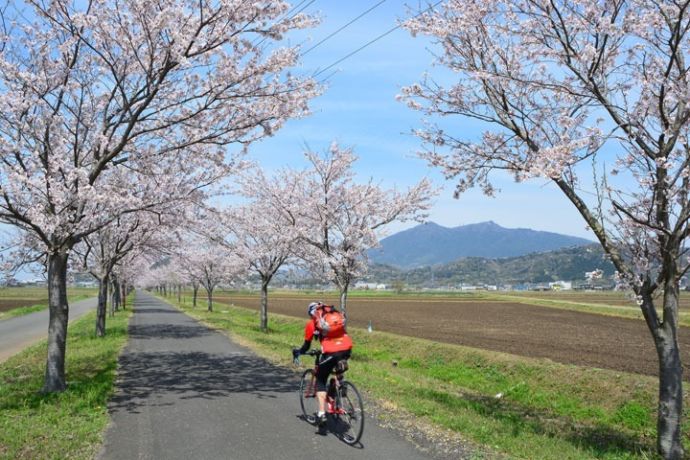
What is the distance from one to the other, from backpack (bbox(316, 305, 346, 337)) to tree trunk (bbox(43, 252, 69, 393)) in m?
6.39

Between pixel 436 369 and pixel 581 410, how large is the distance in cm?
652

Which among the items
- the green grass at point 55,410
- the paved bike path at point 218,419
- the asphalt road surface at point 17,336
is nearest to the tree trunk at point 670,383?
the paved bike path at point 218,419

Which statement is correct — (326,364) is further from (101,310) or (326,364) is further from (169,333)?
(169,333)

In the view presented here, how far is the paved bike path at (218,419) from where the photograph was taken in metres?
7.11

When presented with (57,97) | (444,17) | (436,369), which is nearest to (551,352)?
(436,369)

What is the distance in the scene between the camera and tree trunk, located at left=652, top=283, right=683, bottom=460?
7371 millimetres

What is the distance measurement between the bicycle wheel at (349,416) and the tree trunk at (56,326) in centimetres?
654

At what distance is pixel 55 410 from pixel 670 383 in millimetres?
9967

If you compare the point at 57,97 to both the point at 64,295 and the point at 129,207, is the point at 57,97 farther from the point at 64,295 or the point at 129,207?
the point at 64,295

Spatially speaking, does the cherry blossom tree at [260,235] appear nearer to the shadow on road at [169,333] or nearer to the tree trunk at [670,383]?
the shadow on road at [169,333]

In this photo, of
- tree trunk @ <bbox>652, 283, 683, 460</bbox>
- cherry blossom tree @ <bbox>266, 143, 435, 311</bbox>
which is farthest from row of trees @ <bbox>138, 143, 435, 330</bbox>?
tree trunk @ <bbox>652, 283, 683, 460</bbox>

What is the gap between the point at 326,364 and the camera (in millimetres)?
7984

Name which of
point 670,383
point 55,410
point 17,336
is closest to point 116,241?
point 17,336

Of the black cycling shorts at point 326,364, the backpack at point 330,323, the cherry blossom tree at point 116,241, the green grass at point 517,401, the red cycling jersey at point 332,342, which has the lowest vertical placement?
the green grass at point 517,401
